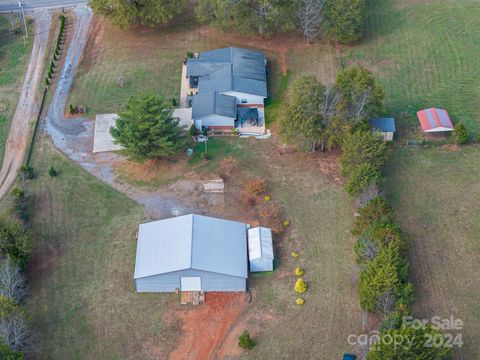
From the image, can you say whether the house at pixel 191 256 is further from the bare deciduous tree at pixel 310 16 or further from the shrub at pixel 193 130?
the bare deciduous tree at pixel 310 16

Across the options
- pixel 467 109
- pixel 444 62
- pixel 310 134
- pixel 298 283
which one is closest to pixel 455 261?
pixel 298 283

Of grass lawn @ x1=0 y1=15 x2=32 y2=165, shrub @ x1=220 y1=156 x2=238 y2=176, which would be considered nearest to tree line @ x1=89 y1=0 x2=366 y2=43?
grass lawn @ x1=0 y1=15 x2=32 y2=165

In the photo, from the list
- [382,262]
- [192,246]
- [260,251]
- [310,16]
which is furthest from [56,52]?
[382,262]

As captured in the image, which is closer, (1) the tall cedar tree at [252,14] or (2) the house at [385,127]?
(2) the house at [385,127]

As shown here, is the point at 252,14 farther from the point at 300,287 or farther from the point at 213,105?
the point at 300,287

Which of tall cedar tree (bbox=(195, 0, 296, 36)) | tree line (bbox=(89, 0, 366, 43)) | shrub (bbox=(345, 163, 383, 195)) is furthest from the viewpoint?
tree line (bbox=(89, 0, 366, 43))

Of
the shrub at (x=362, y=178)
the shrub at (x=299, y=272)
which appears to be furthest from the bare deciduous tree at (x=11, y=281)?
the shrub at (x=362, y=178)

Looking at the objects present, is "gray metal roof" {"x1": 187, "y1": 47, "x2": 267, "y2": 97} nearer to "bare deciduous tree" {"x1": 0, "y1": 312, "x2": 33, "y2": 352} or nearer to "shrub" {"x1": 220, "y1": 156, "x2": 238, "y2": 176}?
"shrub" {"x1": 220, "y1": 156, "x2": 238, "y2": 176}
